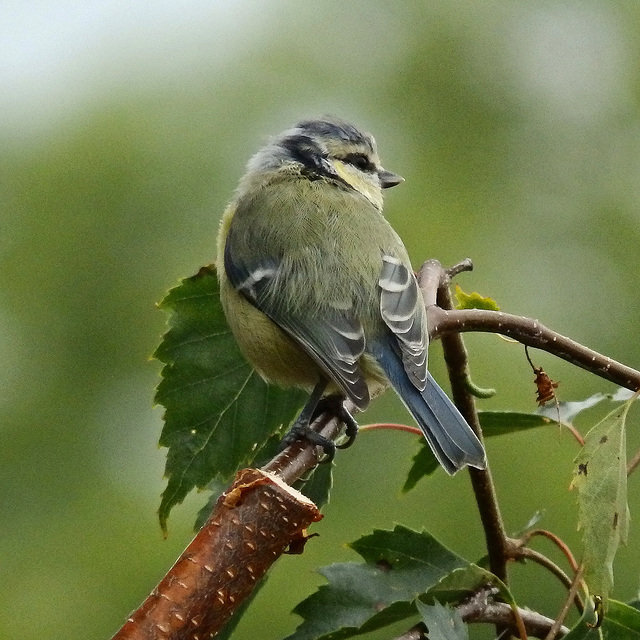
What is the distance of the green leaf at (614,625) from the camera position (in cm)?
124

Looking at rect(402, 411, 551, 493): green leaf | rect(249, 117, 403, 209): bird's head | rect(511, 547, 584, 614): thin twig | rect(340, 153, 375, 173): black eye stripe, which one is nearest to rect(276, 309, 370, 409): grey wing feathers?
rect(402, 411, 551, 493): green leaf

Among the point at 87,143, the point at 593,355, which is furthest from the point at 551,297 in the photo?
the point at 593,355

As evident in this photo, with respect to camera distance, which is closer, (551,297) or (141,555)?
(141,555)

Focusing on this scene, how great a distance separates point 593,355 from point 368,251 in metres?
0.68

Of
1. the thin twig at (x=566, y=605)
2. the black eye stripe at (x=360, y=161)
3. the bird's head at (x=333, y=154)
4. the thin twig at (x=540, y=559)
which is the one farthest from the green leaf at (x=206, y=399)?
the black eye stripe at (x=360, y=161)

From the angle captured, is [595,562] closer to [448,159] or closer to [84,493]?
[84,493]

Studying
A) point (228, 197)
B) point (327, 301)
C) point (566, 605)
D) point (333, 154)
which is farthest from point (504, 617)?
point (228, 197)

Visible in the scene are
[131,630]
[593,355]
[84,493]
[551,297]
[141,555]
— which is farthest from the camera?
[551,297]

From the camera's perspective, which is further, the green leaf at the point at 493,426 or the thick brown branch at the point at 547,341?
the green leaf at the point at 493,426

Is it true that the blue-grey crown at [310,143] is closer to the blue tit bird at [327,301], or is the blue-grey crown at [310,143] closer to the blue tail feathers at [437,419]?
the blue tit bird at [327,301]

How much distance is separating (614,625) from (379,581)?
0.30 meters

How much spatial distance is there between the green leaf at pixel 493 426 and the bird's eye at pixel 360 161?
102cm

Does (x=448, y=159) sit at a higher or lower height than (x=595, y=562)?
higher

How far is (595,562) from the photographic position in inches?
49.4
